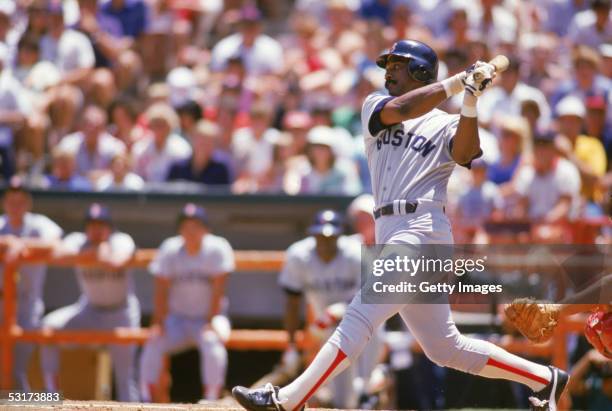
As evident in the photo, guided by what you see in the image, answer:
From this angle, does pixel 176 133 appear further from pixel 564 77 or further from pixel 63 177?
pixel 564 77

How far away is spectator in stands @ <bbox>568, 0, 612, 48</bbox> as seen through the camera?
1173cm

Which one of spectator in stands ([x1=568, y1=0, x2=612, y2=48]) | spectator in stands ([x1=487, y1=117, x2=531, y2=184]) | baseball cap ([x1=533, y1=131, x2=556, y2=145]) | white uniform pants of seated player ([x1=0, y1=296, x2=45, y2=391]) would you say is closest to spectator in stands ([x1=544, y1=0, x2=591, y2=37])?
spectator in stands ([x1=568, y1=0, x2=612, y2=48])

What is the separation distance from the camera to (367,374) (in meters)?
8.79

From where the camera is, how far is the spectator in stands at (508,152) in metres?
10.1

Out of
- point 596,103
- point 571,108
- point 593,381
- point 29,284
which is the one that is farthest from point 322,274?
point 596,103

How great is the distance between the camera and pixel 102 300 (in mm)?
9898

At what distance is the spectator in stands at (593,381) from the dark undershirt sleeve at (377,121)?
10.1 ft

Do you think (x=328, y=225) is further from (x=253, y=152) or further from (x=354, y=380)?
(x=253, y=152)

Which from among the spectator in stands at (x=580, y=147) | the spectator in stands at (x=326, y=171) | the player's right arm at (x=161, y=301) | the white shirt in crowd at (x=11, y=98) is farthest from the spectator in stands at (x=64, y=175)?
the spectator in stands at (x=580, y=147)

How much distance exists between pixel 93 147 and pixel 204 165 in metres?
1.13

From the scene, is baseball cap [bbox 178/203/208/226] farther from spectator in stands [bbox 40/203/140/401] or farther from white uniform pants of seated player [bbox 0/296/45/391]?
white uniform pants of seated player [bbox 0/296/45/391]

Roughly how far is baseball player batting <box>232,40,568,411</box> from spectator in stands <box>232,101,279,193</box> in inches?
195

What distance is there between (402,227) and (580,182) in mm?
4840

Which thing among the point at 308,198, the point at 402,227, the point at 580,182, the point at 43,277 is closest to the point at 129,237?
the point at 43,277
